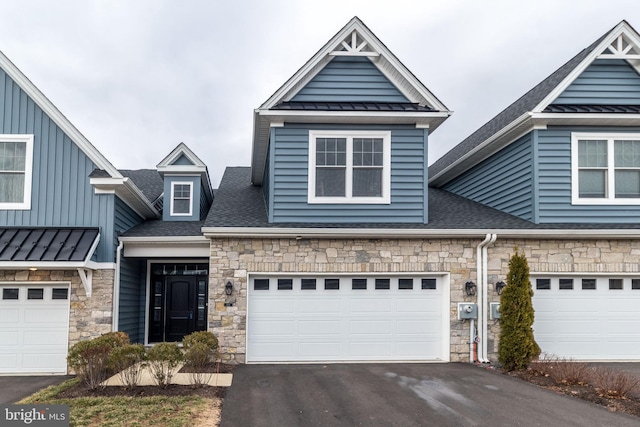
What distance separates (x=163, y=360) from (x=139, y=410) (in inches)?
50.3

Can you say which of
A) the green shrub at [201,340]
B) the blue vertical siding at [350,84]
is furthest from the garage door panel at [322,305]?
the blue vertical siding at [350,84]

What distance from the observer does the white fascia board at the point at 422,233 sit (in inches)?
406

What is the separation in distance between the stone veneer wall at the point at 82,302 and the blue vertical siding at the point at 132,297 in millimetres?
759

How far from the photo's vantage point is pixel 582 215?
36.2 ft

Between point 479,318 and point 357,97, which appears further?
point 357,97

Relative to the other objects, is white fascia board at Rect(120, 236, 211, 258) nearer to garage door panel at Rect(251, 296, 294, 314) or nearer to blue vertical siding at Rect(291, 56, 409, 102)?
garage door panel at Rect(251, 296, 294, 314)

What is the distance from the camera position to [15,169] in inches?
420

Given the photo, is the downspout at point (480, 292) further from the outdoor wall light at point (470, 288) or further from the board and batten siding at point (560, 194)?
the board and batten siding at point (560, 194)

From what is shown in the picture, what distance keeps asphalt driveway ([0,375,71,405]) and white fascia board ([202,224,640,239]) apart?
168 inches

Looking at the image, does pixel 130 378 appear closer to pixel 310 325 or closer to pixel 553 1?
pixel 310 325

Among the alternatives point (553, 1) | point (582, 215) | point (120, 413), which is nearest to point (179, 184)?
point (120, 413)

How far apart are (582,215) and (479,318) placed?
3.55m

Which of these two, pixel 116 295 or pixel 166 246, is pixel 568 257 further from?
pixel 116 295

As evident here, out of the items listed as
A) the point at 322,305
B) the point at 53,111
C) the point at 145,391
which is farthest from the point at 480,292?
the point at 53,111
